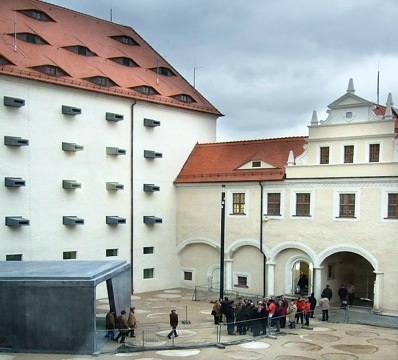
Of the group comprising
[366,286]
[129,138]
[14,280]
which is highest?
[129,138]

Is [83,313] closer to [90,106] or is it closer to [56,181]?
[56,181]

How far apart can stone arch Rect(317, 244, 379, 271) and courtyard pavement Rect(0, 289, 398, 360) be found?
107 inches

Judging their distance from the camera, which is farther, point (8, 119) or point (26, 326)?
point (8, 119)

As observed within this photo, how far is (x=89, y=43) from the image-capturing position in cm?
3959

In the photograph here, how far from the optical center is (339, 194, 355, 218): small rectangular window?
105 feet

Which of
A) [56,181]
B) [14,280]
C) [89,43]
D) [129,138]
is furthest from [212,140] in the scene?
[14,280]

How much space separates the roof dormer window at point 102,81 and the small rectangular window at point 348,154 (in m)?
14.7

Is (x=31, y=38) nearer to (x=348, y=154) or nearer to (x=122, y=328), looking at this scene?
(x=348, y=154)

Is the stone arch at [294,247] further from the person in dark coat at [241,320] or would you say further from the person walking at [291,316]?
the person in dark coat at [241,320]

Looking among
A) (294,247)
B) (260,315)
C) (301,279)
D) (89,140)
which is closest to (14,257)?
(89,140)

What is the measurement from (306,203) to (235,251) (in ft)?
19.4

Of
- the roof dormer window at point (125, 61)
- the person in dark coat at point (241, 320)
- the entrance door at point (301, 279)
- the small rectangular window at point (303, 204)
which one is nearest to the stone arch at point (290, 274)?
the entrance door at point (301, 279)

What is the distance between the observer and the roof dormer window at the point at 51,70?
3305cm

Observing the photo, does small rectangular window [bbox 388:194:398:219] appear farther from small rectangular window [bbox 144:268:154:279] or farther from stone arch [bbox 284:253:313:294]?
small rectangular window [bbox 144:268:154:279]
